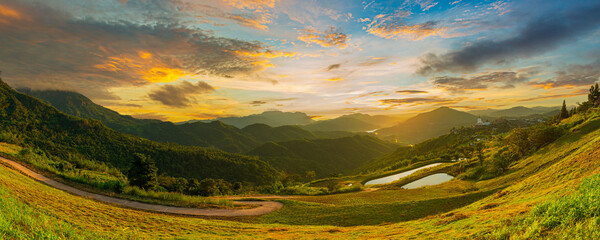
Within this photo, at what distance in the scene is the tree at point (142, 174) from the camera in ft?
108

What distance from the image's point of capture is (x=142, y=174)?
33.6 m

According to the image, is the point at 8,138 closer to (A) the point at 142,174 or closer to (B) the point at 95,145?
(B) the point at 95,145

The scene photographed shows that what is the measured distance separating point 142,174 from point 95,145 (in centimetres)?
12893

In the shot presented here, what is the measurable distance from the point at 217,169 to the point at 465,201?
14118 cm

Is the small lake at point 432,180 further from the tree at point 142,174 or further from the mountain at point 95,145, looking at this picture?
the mountain at point 95,145

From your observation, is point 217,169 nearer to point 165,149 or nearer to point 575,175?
point 165,149

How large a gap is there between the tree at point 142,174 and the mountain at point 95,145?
84.8 m

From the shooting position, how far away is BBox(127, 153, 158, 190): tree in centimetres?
3297

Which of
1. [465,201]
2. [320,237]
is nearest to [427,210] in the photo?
[465,201]

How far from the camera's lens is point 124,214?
1767 cm

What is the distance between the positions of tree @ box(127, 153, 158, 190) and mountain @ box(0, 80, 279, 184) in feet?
278

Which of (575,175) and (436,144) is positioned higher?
(575,175)

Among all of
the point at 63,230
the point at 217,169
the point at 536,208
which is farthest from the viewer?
the point at 217,169

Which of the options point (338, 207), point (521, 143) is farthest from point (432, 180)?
point (338, 207)
